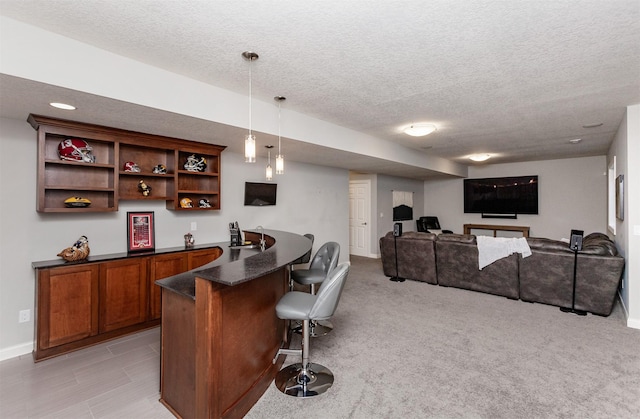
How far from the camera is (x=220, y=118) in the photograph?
302cm

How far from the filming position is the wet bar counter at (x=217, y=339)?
1.75 meters

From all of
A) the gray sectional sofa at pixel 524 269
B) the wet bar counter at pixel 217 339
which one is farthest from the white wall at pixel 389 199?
the wet bar counter at pixel 217 339

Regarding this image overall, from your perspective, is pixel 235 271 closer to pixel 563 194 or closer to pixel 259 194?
pixel 259 194

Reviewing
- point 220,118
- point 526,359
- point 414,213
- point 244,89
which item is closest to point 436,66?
point 244,89

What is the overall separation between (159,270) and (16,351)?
4.44ft

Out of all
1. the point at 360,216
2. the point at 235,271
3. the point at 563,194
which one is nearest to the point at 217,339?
the point at 235,271

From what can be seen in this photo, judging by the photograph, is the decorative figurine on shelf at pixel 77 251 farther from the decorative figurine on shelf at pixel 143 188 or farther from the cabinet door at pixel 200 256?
the cabinet door at pixel 200 256

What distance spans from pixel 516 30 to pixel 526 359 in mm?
2724

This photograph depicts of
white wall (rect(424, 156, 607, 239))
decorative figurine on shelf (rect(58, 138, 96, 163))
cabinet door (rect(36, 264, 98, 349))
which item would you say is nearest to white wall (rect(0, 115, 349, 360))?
decorative figurine on shelf (rect(58, 138, 96, 163))

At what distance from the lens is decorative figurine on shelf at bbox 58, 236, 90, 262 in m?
2.98

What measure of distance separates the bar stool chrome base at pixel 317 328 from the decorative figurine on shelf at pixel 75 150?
2884 mm

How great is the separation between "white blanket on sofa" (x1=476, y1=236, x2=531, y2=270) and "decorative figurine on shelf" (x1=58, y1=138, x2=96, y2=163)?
522cm

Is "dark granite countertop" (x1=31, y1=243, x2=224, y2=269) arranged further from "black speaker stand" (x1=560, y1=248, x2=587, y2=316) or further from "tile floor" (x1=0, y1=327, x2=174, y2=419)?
"black speaker stand" (x1=560, y1=248, x2=587, y2=316)

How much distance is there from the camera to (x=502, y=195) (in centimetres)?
820
